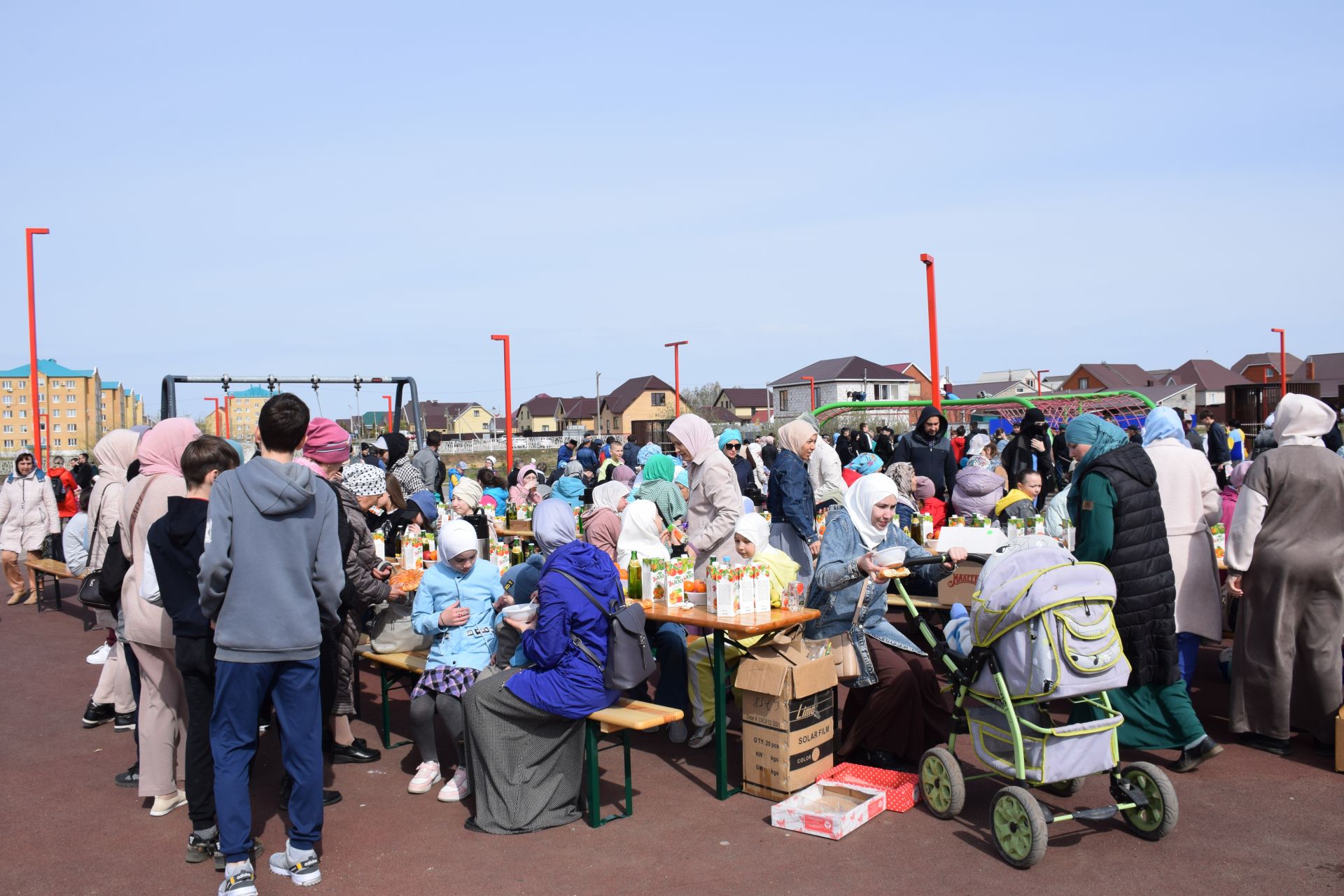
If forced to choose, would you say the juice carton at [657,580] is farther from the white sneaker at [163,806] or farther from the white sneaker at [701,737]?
the white sneaker at [163,806]

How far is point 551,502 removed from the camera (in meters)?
5.51

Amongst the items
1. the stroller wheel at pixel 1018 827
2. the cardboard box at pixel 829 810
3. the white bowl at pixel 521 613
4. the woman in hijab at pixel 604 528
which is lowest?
the cardboard box at pixel 829 810

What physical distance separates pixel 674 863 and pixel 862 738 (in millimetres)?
1521

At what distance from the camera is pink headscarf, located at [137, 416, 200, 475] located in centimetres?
516

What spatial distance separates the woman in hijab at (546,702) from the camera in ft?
16.1

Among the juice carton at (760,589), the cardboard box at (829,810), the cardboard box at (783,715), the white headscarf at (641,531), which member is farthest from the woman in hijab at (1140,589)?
the white headscarf at (641,531)

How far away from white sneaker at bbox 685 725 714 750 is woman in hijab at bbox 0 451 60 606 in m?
10.1

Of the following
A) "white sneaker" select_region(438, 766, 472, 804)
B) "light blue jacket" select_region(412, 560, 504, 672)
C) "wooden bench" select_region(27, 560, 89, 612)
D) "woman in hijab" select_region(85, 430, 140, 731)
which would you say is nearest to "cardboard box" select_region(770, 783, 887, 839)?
"white sneaker" select_region(438, 766, 472, 804)

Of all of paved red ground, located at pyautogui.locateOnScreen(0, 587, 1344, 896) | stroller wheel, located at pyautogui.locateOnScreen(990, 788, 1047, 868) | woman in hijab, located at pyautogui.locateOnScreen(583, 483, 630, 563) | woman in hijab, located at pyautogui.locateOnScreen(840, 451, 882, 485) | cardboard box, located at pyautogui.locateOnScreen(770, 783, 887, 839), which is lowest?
paved red ground, located at pyautogui.locateOnScreen(0, 587, 1344, 896)

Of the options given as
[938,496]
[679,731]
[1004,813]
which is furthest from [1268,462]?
Answer: [938,496]

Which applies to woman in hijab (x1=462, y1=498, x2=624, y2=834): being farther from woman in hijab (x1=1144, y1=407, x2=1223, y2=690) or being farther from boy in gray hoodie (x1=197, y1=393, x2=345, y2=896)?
woman in hijab (x1=1144, y1=407, x2=1223, y2=690)

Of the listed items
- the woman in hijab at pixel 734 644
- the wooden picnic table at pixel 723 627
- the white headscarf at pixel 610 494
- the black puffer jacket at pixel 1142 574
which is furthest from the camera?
the white headscarf at pixel 610 494

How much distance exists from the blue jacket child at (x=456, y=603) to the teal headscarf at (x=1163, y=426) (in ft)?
13.6

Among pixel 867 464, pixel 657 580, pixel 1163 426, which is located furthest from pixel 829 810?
pixel 867 464
